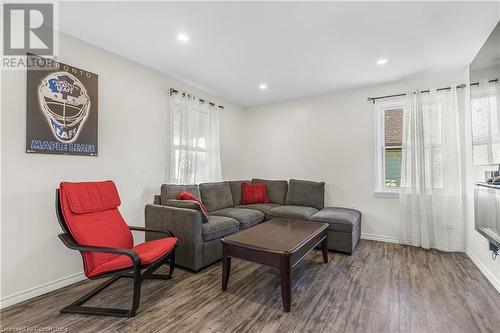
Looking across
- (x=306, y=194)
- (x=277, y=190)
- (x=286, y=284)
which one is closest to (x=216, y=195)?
(x=277, y=190)

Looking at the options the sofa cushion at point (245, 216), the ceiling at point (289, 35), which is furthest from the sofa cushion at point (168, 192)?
the ceiling at point (289, 35)

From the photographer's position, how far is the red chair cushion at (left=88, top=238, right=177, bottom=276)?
73.1 inches

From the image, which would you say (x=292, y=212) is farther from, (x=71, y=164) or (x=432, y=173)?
(x=71, y=164)

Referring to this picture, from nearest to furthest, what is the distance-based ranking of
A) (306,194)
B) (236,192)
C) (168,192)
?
(168,192) < (306,194) < (236,192)

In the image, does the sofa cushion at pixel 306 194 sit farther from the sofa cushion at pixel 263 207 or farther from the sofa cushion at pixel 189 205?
the sofa cushion at pixel 189 205

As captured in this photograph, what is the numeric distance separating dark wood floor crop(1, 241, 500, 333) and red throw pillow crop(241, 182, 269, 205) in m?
1.64

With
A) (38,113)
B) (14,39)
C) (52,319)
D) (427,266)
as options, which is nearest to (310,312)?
(427,266)

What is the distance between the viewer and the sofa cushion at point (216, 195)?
3719 millimetres

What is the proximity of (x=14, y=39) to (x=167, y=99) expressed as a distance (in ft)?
5.48

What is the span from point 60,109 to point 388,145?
454cm

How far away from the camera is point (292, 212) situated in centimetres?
361

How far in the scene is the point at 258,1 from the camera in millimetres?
1929

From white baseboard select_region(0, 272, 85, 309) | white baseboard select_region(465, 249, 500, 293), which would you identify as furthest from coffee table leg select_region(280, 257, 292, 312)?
white baseboard select_region(0, 272, 85, 309)

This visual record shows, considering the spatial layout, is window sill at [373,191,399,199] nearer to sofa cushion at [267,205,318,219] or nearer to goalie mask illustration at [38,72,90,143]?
sofa cushion at [267,205,318,219]
